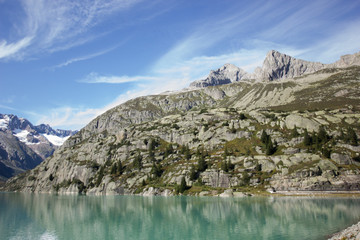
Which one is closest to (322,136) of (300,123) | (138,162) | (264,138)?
(300,123)

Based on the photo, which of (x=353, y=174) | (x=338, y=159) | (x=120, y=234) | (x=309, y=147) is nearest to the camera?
(x=120, y=234)

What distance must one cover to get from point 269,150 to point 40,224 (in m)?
115

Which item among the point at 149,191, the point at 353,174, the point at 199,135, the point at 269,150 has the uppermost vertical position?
the point at 199,135

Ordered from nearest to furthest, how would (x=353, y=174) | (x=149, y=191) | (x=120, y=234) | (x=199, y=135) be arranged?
(x=120, y=234) → (x=353, y=174) → (x=149, y=191) → (x=199, y=135)

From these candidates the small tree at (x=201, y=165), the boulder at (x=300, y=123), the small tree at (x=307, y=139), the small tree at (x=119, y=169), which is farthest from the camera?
the small tree at (x=119, y=169)

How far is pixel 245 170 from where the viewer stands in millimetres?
135500

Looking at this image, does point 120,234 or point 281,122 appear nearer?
point 120,234

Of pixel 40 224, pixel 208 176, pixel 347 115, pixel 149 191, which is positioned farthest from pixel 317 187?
pixel 40 224

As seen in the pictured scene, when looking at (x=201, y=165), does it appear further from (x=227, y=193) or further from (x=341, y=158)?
(x=341, y=158)

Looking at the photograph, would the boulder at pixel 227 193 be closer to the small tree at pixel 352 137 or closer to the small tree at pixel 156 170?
the small tree at pixel 156 170

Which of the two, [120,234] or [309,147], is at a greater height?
[309,147]

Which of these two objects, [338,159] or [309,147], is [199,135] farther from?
[338,159]

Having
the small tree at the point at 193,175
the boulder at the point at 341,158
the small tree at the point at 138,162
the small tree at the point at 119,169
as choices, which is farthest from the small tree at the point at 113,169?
the boulder at the point at 341,158

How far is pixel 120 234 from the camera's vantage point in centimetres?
4628
